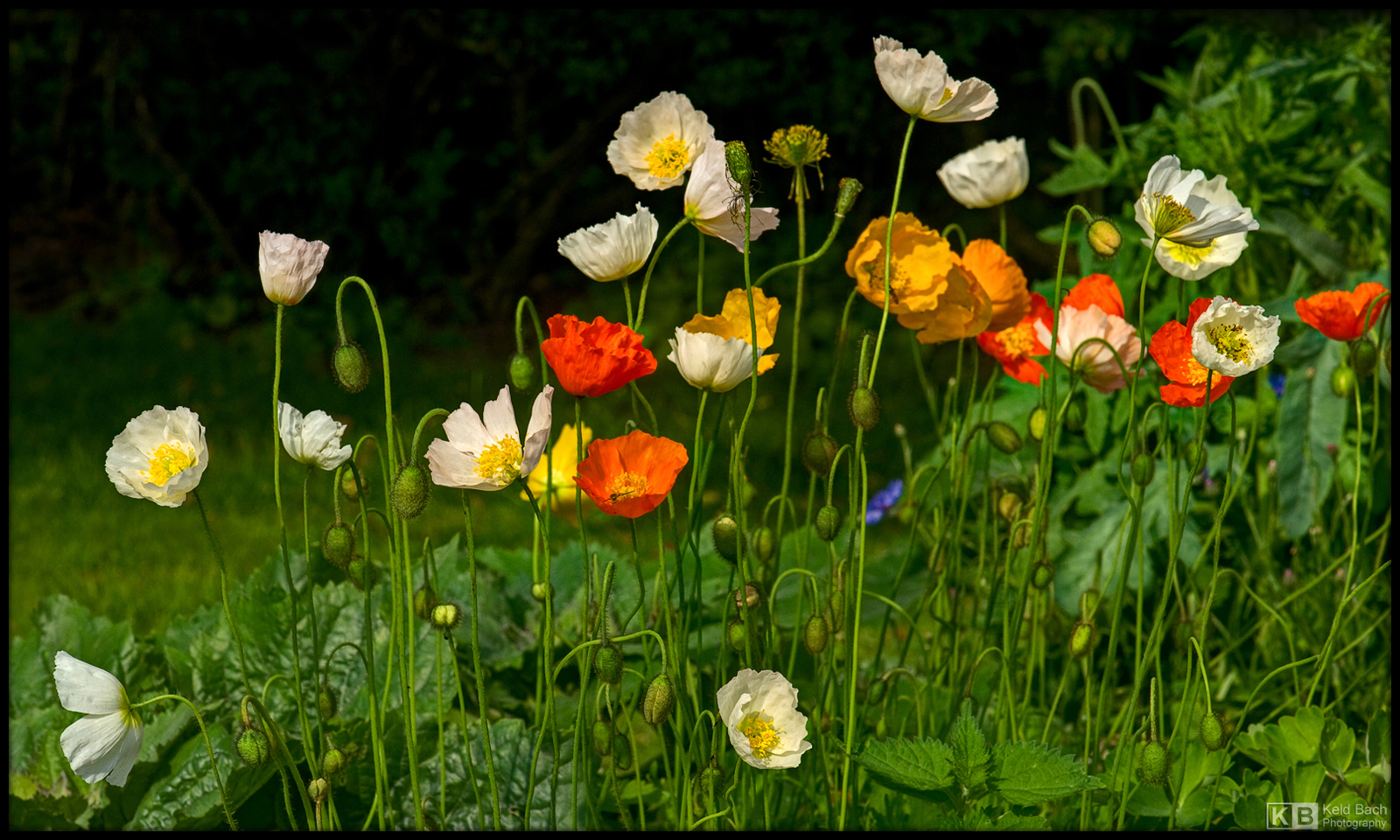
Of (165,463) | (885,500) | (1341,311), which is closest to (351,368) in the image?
(165,463)

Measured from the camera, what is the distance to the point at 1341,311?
117 cm

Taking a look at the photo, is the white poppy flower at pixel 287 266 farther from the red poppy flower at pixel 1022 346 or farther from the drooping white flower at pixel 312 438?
the red poppy flower at pixel 1022 346

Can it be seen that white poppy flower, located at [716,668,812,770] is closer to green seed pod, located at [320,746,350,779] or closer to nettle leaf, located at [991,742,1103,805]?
nettle leaf, located at [991,742,1103,805]

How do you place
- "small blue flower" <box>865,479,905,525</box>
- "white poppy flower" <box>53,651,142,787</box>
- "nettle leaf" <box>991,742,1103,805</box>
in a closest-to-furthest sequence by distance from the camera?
"white poppy flower" <box>53,651,142,787</box> → "nettle leaf" <box>991,742,1103,805</box> → "small blue flower" <box>865,479,905,525</box>

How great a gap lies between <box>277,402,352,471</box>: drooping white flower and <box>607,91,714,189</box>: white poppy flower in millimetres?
341

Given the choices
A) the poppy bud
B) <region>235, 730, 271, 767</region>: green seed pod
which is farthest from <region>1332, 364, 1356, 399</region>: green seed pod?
<region>235, 730, 271, 767</region>: green seed pod

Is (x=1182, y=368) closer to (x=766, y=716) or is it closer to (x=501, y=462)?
(x=766, y=716)

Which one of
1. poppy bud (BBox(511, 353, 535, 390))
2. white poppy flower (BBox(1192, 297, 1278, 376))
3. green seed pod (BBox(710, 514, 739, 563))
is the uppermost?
white poppy flower (BBox(1192, 297, 1278, 376))

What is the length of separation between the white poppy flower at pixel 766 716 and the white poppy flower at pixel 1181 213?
0.49 metres

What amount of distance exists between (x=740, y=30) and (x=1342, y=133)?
242 cm

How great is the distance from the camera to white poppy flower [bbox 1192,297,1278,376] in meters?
0.98

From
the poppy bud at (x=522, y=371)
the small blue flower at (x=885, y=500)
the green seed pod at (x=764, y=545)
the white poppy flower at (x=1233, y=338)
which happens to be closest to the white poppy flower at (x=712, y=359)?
the poppy bud at (x=522, y=371)

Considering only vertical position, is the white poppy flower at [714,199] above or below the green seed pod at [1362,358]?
above

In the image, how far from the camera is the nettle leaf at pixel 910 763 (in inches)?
41.5
